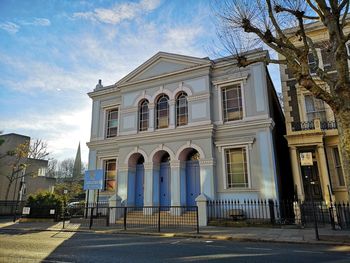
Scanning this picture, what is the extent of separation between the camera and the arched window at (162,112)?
60.7ft

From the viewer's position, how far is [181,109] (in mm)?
18141

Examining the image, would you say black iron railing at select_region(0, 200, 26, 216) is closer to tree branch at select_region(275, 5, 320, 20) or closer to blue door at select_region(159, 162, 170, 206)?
blue door at select_region(159, 162, 170, 206)

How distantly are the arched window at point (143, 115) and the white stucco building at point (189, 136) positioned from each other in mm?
74

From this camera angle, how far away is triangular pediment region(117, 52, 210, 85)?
59.2ft

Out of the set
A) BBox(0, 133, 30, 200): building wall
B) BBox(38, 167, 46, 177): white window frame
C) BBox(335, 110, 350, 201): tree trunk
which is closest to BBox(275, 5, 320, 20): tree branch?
BBox(335, 110, 350, 201): tree trunk

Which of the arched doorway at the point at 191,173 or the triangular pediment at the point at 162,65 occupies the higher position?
the triangular pediment at the point at 162,65

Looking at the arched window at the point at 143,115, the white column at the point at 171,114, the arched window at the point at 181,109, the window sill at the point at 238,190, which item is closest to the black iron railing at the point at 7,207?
the arched window at the point at 143,115

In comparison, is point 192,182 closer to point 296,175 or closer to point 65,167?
point 296,175

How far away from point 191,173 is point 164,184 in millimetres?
2051

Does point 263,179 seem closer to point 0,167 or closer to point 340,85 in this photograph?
point 340,85

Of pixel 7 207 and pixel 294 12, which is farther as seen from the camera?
pixel 7 207

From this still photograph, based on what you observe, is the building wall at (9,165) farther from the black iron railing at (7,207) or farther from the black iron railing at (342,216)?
the black iron railing at (342,216)

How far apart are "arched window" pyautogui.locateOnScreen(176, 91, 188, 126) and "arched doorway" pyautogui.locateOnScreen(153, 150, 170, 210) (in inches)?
93.0

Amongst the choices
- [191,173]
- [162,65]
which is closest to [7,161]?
[162,65]
